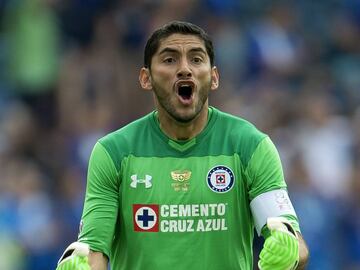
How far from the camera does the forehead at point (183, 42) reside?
615 cm

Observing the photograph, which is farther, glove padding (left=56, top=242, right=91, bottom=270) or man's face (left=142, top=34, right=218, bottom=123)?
man's face (left=142, top=34, right=218, bottom=123)

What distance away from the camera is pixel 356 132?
1186 cm

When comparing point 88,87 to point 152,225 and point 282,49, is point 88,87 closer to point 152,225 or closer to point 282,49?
point 282,49

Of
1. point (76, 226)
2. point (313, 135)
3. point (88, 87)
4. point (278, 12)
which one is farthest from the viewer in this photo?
point (278, 12)

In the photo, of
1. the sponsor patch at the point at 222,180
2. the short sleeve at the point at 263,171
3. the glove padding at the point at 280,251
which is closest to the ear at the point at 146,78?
the sponsor patch at the point at 222,180

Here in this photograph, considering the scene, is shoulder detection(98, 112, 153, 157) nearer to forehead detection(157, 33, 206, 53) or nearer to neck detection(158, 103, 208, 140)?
neck detection(158, 103, 208, 140)

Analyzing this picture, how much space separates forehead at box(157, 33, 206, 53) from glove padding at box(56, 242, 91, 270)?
3.98 feet

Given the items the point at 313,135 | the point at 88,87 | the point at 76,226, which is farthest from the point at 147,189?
the point at 88,87

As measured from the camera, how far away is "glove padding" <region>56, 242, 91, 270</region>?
5.56 m

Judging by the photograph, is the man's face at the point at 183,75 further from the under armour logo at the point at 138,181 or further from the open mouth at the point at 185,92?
the under armour logo at the point at 138,181

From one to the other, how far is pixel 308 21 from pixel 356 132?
2627mm

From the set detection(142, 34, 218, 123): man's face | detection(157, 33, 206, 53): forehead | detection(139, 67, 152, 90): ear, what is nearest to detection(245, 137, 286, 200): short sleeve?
detection(142, 34, 218, 123): man's face

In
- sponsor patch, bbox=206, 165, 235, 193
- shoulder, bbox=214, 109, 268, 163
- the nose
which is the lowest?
sponsor patch, bbox=206, 165, 235, 193

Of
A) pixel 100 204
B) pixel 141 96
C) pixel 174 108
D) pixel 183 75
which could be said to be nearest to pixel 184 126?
pixel 174 108
